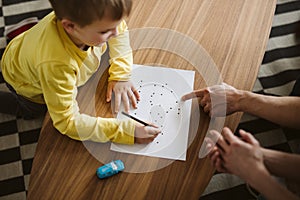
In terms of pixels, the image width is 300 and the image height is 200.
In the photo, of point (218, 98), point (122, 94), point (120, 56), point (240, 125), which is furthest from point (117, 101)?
point (240, 125)

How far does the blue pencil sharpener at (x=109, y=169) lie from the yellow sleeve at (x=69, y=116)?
56 mm

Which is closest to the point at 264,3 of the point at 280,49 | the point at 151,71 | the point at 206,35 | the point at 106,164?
the point at 206,35

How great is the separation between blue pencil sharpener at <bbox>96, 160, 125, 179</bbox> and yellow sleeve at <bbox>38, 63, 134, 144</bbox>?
0.06 meters

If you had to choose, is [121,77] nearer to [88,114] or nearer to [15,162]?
[88,114]

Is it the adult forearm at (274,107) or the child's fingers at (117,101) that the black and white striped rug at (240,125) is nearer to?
the adult forearm at (274,107)

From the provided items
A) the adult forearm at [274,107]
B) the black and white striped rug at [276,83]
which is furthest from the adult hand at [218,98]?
the black and white striped rug at [276,83]

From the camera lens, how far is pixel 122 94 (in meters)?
0.89

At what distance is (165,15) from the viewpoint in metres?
1.00

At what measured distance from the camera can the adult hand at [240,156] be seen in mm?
727

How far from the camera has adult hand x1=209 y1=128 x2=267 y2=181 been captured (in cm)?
73

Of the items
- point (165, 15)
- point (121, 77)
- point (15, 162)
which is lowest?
point (15, 162)

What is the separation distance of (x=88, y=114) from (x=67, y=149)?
0.10 metres

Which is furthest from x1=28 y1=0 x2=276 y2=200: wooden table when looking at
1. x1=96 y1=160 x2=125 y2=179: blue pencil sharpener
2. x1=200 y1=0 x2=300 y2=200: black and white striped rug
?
x1=200 y1=0 x2=300 y2=200: black and white striped rug

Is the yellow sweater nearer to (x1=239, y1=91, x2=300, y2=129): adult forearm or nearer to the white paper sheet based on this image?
the white paper sheet
